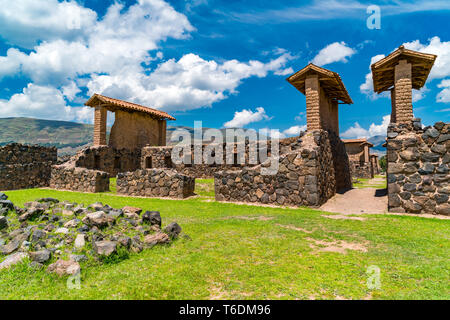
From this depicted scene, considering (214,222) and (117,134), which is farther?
(117,134)

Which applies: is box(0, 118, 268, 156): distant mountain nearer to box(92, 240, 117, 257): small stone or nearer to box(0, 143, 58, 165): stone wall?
box(0, 143, 58, 165): stone wall

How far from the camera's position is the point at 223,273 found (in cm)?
344

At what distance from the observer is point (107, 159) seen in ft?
66.0

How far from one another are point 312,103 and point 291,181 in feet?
16.0

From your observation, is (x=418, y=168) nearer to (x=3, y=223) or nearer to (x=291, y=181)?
(x=291, y=181)

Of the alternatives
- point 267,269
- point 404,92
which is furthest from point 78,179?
point 404,92

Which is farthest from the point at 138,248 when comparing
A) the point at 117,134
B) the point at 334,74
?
the point at 117,134

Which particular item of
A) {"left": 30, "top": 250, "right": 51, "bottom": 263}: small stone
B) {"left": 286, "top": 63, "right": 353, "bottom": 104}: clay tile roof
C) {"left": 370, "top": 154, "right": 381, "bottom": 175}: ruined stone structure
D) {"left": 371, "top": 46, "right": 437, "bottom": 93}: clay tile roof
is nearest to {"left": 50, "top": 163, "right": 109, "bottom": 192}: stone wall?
{"left": 30, "top": 250, "right": 51, "bottom": 263}: small stone

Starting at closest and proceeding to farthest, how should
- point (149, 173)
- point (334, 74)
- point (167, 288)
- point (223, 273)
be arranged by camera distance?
1. point (167, 288)
2. point (223, 273)
3. point (334, 74)
4. point (149, 173)

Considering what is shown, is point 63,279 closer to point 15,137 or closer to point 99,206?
point 99,206

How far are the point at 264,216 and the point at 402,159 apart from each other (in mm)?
5505

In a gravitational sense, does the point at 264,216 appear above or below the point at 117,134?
below

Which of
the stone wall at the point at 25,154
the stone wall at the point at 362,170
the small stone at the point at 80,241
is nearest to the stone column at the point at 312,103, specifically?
the small stone at the point at 80,241

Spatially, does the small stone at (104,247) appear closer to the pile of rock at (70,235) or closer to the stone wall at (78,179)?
the pile of rock at (70,235)
